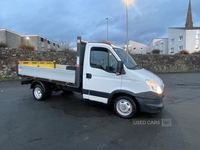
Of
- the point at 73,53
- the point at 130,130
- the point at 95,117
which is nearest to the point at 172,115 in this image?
the point at 130,130

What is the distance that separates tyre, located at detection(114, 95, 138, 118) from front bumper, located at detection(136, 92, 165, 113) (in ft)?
0.78

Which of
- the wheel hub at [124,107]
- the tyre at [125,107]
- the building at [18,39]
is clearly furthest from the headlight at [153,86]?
the building at [18,39]

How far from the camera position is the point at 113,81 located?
416 centimetres

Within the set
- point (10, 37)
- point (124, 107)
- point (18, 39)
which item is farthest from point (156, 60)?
point (18, 39)

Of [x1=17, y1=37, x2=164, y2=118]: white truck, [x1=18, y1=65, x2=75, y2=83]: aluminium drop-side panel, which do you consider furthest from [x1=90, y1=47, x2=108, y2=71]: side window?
[x1=18, y1=65, x2=75, y2=83]: aluminium drop-side panel

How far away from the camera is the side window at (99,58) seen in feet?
14.0

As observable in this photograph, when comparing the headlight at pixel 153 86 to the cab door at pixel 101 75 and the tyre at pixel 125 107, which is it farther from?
the cab door at pixel 101 75

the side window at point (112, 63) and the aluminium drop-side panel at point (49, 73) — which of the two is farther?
the aluminium drop-side panel at point (49, 73)

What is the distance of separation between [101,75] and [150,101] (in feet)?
5.45

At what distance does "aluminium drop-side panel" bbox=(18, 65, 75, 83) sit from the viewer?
15.8 ft

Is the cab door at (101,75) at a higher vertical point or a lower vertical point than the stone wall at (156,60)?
lower

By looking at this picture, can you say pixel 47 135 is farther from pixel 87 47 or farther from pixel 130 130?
pixel 87 47

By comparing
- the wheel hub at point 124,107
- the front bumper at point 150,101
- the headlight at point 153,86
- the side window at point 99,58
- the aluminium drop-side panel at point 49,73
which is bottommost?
the wheel hub at point 124,107

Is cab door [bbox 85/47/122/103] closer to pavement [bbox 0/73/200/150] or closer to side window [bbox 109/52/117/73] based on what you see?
side window [bbox 109/52/117/73]
